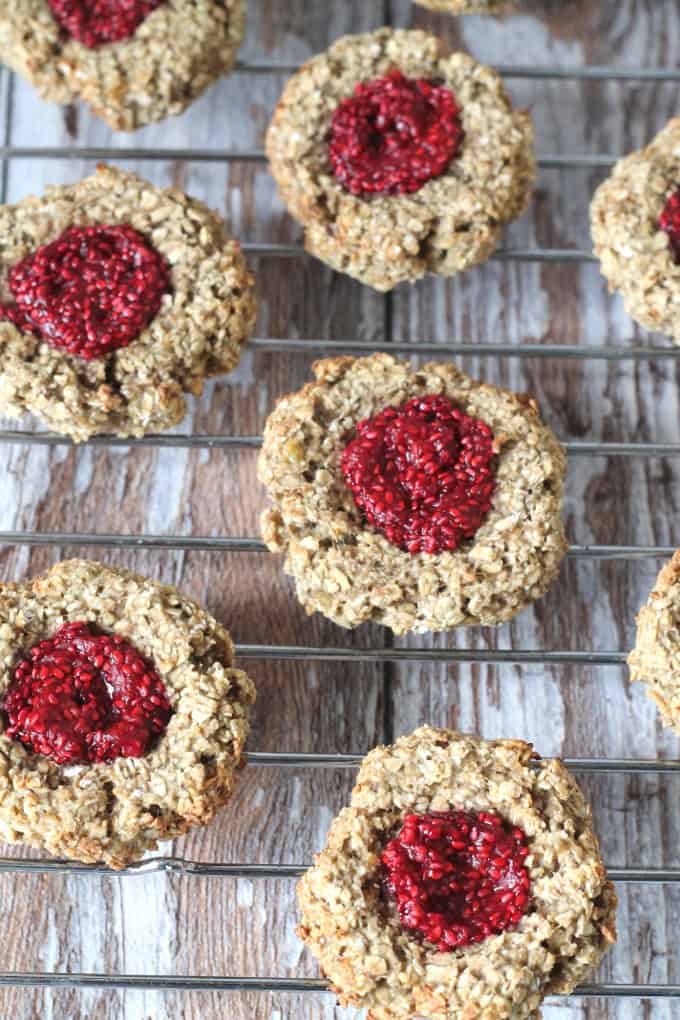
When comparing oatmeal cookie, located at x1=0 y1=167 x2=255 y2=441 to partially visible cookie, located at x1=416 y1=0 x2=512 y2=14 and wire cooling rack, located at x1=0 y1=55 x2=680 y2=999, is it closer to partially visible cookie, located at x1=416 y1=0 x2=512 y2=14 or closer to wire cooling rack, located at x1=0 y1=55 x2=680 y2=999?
wire cooling rack, located at x1=0 y1=55 x2=680 y2=999

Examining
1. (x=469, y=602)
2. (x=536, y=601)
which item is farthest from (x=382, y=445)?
(x=536, y=601)

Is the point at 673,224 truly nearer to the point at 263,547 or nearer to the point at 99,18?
the point at 263,547

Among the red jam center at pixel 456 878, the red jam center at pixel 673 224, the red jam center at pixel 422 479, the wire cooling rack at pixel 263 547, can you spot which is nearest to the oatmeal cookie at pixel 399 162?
the wire cooling rack at pixel 263 547

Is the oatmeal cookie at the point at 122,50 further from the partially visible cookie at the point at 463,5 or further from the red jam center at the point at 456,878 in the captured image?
the red jam center at the point at 456,878

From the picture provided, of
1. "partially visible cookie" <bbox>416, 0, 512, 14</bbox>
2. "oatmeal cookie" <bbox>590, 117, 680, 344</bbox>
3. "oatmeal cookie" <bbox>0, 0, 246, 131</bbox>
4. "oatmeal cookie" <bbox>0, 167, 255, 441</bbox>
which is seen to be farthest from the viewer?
"partially visible cookie" <bbox>416, 0, 512, 14</bbox>

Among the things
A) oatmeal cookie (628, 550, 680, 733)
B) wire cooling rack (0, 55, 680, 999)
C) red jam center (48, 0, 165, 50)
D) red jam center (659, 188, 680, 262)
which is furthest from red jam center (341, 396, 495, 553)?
red jam center (48, 0, 165, 50)

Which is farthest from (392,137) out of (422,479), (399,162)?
(422,479)
